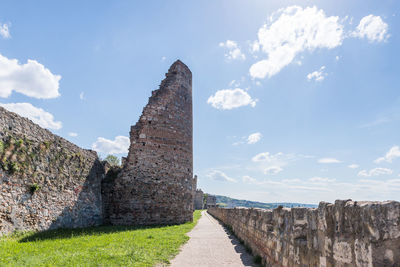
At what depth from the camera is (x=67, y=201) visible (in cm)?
1038

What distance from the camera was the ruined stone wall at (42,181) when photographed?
7609mm

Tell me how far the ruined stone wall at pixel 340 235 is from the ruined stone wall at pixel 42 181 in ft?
24.4

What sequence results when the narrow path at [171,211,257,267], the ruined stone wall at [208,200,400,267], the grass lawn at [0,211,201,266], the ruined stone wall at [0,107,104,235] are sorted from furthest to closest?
the ruined stone wall at [0,107,104,235]
the narrow path at [171,211,257,267]
the grass lawn at [0,211,201,266]
the ruined stone wall at [208,200,400,267]

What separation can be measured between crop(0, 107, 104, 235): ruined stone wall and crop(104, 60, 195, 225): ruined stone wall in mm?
1412

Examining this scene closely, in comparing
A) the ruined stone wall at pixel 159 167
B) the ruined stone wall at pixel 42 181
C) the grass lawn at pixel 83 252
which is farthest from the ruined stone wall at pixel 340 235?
the ruined stone wall at pixel 159 167

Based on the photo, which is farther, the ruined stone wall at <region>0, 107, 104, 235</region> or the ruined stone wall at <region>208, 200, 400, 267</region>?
the ruined stone wall at <region>0, 107, 104, 235</region>

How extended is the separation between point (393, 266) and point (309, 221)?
1419 mm

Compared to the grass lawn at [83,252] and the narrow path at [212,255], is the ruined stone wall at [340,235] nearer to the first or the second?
the narrow path at [212,255]

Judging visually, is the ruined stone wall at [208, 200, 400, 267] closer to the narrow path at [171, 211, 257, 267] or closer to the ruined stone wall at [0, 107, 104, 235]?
the narrow path at [171, 211, 257, 267]

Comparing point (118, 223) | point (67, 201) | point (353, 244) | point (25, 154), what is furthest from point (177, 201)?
point (353, 244)

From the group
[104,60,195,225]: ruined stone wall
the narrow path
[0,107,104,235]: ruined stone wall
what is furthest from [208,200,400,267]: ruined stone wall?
[104,60,195,225]: ruined stone wall

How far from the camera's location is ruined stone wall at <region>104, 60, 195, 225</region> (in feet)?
42.4

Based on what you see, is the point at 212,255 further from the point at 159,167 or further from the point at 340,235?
the point at 159,167

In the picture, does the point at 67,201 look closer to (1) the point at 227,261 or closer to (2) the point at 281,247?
(1) the point at 227,261
